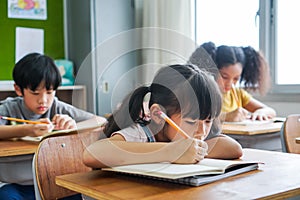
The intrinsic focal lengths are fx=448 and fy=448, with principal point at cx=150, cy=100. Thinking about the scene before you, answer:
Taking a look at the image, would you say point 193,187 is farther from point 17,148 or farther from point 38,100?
point 38,100

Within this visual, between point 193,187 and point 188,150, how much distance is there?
0.42ft

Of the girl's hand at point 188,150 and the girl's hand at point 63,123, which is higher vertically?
the girl's hand at point 188,150

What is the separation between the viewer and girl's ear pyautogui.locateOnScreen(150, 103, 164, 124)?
1.11 meters

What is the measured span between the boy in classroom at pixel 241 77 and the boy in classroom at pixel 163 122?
1297 mm

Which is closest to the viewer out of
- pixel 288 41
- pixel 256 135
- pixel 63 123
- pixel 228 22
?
pixel 63 123

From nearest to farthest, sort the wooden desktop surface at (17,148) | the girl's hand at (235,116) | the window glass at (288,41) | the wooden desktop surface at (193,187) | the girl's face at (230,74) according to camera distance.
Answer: the wooden desktop surface at (193,187) < the wooden desktop surface at (17,148) < the girl's hand at (235,116) < the girl's face at (230,74) < the window glass at (288,41)

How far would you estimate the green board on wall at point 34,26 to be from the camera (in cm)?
335

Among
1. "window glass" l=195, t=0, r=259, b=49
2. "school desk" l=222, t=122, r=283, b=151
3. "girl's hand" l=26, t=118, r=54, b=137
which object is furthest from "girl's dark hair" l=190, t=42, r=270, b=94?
"girl's hand" l=26, t=118, r=54, b=137

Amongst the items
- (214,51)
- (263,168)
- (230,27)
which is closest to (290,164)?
(263,168)

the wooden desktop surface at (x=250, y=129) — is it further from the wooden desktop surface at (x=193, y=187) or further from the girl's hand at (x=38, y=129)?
the wooden desktop surface at (x=193, y=187)

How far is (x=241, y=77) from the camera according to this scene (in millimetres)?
2754

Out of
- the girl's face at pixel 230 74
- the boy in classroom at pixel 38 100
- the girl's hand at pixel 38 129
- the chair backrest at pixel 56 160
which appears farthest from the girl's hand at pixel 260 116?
the chair backrest at pixel 56 160

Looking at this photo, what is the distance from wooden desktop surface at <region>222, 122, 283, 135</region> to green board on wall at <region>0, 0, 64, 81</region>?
186cm

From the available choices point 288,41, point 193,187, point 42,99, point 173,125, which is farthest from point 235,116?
point 193,187
